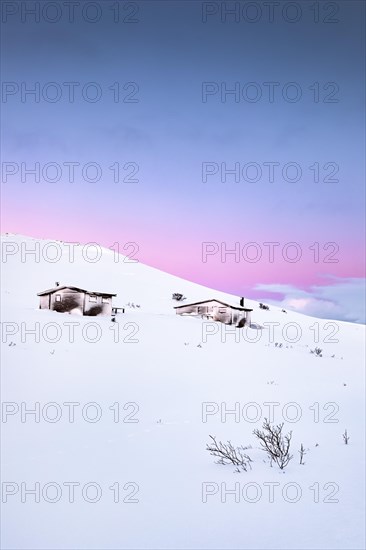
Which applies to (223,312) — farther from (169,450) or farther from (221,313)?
(169,450)

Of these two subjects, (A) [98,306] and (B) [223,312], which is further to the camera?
(B) [223,312]

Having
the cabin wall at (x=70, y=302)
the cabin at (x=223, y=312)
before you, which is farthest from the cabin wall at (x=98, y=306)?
the cabin at (x=223, y=312)

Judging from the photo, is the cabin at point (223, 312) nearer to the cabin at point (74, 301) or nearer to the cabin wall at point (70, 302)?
the cabin at point (74, 301)

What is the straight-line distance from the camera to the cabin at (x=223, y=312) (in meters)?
36.6

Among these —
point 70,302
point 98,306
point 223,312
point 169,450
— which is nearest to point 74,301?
point 70,302

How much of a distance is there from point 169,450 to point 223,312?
3053cm

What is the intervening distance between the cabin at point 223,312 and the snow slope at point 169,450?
18.9 metres

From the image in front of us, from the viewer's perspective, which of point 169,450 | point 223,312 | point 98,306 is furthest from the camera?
point 223,312

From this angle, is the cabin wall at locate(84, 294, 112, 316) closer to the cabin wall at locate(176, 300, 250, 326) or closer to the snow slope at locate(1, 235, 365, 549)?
the cabin wall at locate(176, 300, 250, 326)

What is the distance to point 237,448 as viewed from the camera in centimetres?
638

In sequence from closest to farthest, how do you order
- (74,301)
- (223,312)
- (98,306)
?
(74,301)
(98,306)
(223,312)

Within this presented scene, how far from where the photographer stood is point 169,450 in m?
6.55

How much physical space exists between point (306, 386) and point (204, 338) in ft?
33.8

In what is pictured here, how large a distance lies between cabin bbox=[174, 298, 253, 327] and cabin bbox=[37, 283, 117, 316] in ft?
30.5
